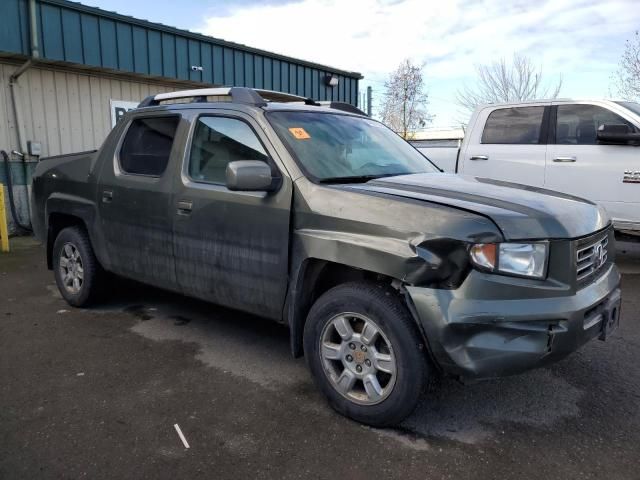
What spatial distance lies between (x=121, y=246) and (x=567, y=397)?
3.44 metres

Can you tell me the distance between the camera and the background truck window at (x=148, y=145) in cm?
415

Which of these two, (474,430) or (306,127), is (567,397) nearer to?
(474,430)

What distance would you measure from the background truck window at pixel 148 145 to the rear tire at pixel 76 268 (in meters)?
0.91

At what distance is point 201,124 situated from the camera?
392 centimetres

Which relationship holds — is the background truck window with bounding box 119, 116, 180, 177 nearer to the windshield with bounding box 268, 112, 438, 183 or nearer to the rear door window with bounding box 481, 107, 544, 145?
the windshield with bounding box 268, 112, 438, 183

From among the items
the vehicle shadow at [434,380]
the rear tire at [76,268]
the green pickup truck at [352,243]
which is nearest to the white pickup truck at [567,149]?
the vehicle shadow at [434,380]

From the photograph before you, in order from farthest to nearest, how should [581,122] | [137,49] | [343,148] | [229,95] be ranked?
[137,49], [581,122], [229,95], [343,148]

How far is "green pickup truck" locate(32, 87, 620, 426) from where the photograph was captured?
2.59 metres

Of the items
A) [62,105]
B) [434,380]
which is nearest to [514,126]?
[434,380]

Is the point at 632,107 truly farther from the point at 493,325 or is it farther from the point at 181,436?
the point at 181,436

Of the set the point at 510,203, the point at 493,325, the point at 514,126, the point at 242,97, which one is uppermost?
the point at 242,97

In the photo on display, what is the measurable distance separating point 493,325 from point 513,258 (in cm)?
34

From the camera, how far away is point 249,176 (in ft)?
10.3

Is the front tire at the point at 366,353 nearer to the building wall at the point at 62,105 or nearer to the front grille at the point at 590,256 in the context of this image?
the front grille at the point at 590,256
